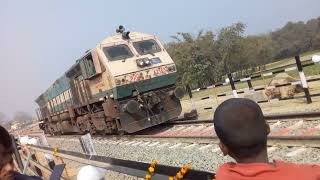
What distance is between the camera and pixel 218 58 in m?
43.0

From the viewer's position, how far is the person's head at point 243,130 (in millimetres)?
2352

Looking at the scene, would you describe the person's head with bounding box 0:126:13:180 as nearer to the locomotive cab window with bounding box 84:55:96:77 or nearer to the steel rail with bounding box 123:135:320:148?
the steel rail with bounding box 123:135:320:148

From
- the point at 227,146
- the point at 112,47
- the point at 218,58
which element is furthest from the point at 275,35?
the point at 227,146

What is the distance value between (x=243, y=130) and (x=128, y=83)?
12.5 m

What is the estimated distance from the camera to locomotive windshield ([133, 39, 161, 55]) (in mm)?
16028

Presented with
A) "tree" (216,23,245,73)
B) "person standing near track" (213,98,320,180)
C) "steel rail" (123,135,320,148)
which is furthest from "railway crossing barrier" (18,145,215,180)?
"tree" (216,23,245,73)

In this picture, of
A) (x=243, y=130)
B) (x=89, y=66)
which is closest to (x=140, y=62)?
(x=89, y=66)

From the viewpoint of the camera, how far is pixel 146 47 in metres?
16.3

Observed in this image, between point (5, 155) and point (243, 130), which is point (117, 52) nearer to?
point (5, 155)

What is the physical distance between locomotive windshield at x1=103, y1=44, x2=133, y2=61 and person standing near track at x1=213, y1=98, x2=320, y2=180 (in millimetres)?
13035

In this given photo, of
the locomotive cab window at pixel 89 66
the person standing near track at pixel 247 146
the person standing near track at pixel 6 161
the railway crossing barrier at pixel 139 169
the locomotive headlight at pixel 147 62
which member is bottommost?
the railway crossing barrier at pixel 139 169

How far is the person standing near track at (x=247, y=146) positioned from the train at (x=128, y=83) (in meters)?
11.9

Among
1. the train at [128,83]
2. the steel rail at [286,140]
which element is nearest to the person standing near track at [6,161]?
the steel rail at [286,140]

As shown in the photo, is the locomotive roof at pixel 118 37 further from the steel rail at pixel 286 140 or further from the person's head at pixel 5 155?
the person's head at pixel 5 155
